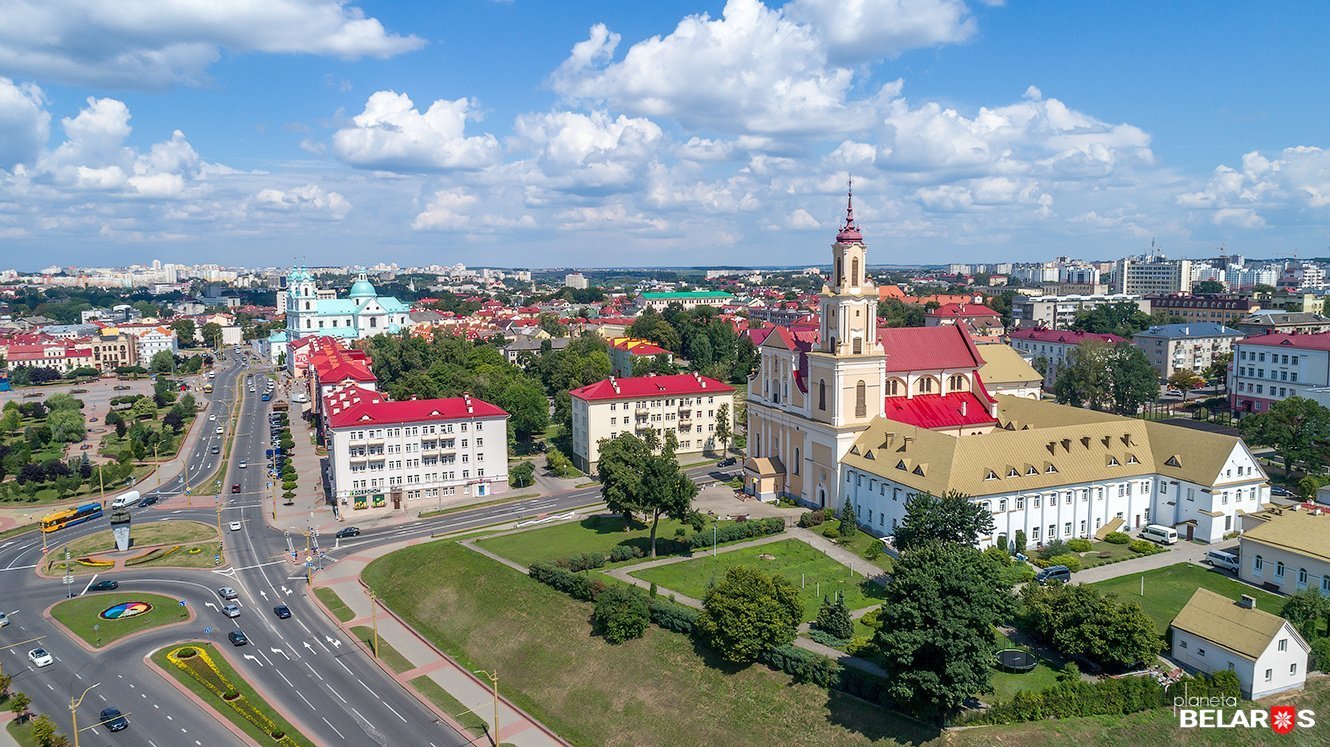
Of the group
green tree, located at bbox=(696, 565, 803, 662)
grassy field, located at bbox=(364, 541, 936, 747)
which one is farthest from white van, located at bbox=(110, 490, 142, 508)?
green tree, located at bbox=(696, 565, 803, 662)

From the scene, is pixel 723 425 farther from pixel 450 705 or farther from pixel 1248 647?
pixel 1248 647

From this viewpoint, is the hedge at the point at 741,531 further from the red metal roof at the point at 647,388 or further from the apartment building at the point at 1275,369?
the apartment building at the point at 1275,369

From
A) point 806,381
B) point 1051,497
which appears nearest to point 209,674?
point 806,381

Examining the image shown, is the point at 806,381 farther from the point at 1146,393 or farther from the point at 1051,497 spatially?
the point at 1146,393

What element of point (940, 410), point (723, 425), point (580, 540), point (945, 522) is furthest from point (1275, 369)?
point (580, 540)

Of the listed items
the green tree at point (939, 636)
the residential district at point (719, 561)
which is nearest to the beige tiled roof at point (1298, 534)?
the residential district at point (719, 561)
